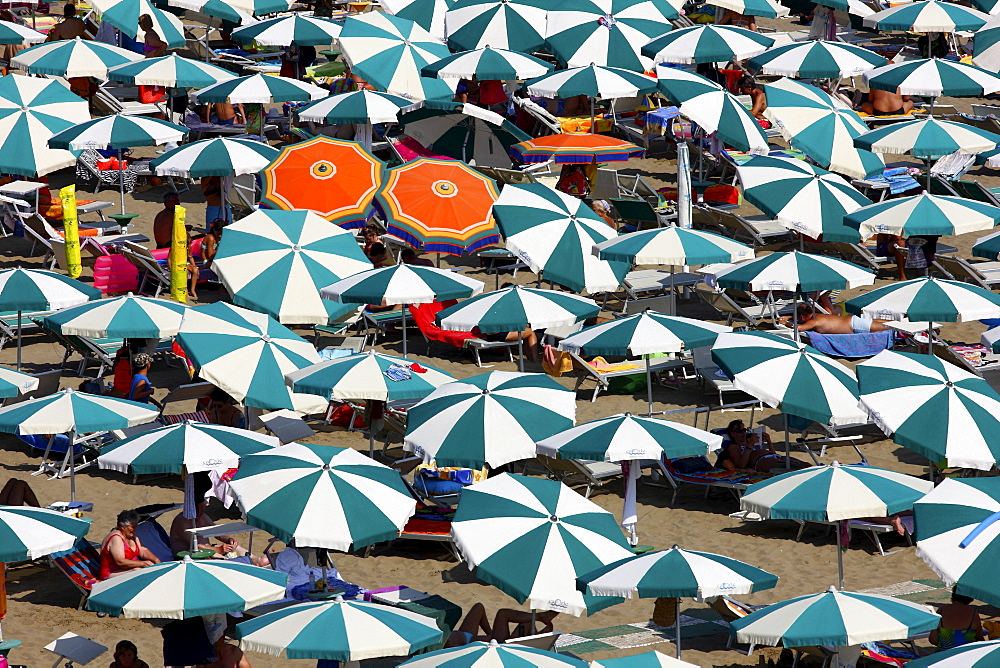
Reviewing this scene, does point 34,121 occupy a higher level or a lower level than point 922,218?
lower

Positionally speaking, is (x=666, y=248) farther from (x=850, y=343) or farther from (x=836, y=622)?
(x=836, y=622)

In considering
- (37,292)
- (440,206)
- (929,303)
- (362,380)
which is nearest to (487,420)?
(362,380)

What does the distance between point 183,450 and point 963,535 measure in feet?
18.2

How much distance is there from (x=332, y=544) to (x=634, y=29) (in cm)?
1361

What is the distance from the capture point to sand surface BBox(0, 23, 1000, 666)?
11477mm

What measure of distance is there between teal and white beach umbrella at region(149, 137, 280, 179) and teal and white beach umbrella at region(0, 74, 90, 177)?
1.32 m

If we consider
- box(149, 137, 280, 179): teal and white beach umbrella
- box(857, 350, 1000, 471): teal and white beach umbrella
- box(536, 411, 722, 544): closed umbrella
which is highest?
box(857, 350, 1000, 471): teal and white beach umbrella

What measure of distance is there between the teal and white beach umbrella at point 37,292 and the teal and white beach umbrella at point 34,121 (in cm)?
359

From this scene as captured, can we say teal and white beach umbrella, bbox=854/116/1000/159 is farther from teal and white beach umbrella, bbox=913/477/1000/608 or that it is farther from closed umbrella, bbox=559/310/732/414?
teal and white beach umbrella, bbox=913/477/1000/608

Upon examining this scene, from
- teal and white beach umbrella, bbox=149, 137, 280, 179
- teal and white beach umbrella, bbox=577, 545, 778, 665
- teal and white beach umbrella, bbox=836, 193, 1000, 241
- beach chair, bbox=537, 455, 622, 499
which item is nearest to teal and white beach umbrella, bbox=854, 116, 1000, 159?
teal and white beach umbrella, bbox=836, 193, 1000, 241

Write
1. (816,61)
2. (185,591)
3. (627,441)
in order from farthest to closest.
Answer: (816,61), (627,441), (185,591)

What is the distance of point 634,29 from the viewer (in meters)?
22.7

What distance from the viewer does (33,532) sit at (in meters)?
10.7

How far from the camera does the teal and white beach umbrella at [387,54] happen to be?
21.7m
